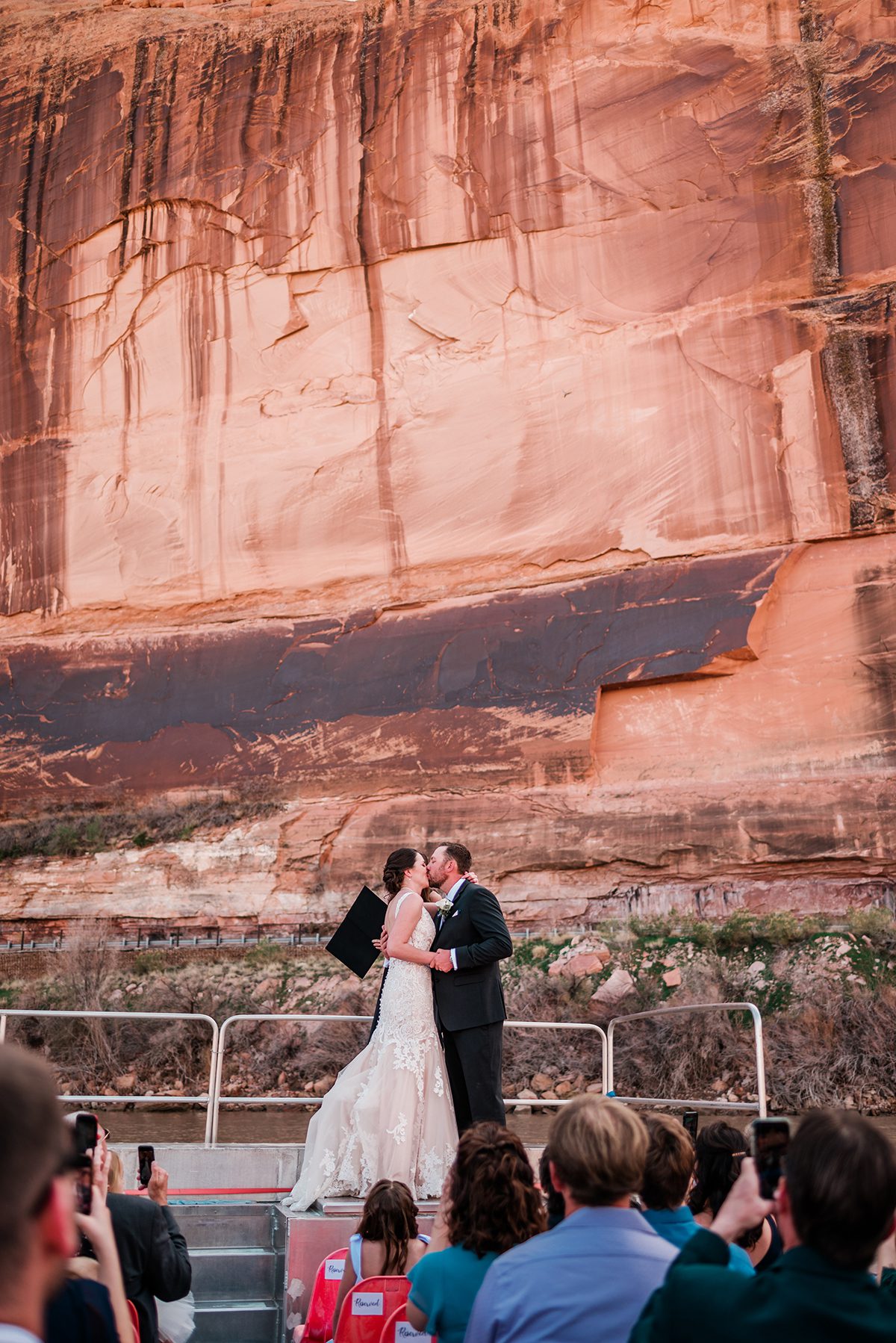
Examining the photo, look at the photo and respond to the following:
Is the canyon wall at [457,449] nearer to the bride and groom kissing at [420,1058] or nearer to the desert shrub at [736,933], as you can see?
the desert shrub at [736,933]

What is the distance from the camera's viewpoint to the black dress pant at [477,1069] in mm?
6223

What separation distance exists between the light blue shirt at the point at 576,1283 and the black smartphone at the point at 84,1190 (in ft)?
2.70

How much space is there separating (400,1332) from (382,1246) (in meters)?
0.47

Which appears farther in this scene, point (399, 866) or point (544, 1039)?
point (544, 1039)

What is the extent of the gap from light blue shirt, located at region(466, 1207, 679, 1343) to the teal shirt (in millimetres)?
454

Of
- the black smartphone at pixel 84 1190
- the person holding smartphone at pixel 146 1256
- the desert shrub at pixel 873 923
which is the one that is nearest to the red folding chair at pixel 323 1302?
the person holding smartphone at pixel 146 1256

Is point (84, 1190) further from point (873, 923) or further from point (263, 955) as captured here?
point (263, 955)

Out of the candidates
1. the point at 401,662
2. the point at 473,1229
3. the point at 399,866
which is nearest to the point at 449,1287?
the point at 473,1229

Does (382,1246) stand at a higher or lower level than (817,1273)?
lower

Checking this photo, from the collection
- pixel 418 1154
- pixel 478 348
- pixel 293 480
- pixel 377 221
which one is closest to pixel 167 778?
pixel 293 480

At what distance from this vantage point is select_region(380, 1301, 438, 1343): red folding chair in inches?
146

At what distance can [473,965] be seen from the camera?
6.25m

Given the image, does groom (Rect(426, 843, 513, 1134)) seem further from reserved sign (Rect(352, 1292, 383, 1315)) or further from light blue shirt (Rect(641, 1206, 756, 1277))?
light blue shirt (Rect(641, 1206, 756, 1277))

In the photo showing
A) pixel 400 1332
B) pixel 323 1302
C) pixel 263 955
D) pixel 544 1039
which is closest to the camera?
pixel 400 1332
